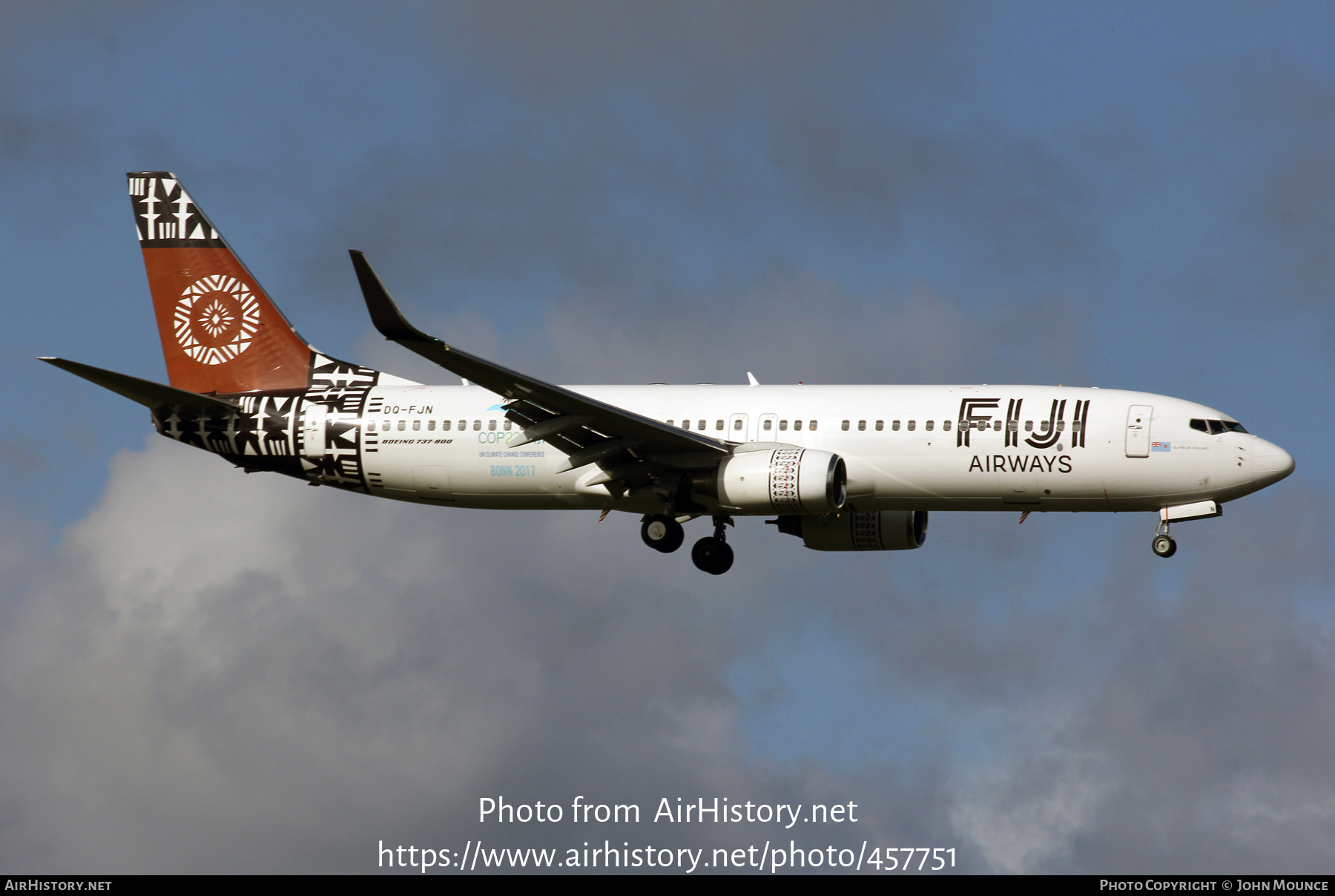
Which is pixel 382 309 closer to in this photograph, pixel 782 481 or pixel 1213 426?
pixel 782 481

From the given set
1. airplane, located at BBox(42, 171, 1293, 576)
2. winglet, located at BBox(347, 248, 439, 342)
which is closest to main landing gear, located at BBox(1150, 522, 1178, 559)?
airplane, located at BBox(42, 171, 1293, 576)

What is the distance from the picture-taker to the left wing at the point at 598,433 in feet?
134

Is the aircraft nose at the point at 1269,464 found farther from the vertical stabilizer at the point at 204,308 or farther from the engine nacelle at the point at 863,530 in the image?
the vertical stabilizer at the point at 204,308

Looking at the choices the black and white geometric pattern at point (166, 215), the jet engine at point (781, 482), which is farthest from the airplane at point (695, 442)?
the black and white geometric pattern at point (166, 215)

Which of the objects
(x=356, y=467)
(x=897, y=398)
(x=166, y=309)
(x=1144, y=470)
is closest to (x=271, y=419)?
(x=356, y=467)

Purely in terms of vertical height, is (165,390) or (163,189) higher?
(163,189)

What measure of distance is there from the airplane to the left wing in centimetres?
7

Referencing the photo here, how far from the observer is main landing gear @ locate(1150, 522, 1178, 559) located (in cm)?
4350

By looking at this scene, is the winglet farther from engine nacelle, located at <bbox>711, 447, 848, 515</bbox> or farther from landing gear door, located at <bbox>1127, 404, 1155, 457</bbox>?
landing gear door, located at <bbox>1127, 404, 1155, 457</bbox>

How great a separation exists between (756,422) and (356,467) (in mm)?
11313

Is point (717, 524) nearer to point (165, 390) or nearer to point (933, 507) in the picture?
point (933, 507)

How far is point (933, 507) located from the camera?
44.6 meters

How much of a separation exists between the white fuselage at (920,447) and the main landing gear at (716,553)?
259 cm

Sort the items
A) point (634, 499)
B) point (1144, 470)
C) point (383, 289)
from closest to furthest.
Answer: point (383, 289) → point (1144, 470) → point (634, 499)
